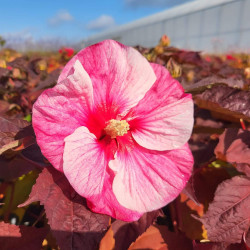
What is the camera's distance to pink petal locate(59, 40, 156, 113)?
49cm

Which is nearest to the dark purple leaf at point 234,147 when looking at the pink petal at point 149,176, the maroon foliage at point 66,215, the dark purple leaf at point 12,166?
the pink petal at point 149,176

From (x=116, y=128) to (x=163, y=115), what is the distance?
A: 81mm

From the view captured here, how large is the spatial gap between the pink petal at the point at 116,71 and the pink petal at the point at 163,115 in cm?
2

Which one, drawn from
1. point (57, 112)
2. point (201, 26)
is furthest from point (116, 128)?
point (201, 26)

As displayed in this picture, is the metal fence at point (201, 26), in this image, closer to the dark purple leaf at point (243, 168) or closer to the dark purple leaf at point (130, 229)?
the dark purple leaf at point (243, 168)

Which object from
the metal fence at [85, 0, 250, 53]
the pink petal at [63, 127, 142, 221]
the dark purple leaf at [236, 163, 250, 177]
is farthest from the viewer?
the metal fence at [85, 0, 250, 53]

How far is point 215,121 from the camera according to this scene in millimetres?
963

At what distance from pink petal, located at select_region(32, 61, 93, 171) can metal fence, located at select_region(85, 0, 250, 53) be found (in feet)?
37.7

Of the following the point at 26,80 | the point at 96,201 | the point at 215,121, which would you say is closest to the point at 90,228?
the point at 96,201

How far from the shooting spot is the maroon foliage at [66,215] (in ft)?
1.49

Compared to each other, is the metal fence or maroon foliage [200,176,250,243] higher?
maroon foliage [200,176,250,243]

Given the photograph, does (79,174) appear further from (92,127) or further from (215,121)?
(215,121)

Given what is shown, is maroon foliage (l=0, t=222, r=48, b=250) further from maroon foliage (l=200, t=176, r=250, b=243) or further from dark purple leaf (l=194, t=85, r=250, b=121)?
dark purple leaf (l=194, t=85, r=250, b=121)

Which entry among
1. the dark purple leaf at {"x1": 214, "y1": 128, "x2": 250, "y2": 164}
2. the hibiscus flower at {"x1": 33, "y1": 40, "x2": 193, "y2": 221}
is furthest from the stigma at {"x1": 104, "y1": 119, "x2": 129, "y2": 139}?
the dark purple leaf at {"x1": 214, "y1": 128, "x2": 250, "y2": 164}
